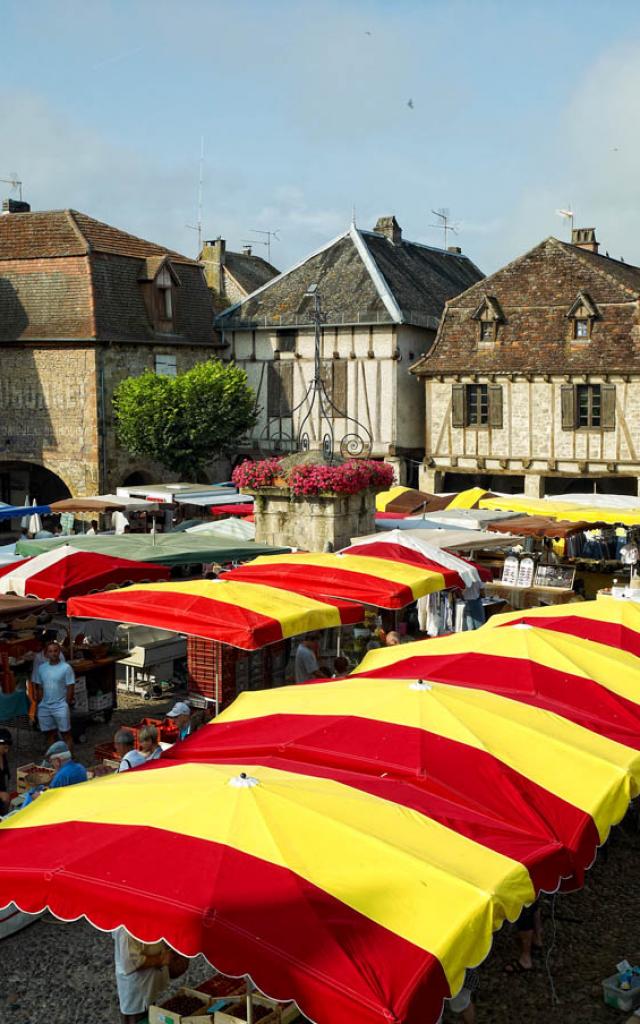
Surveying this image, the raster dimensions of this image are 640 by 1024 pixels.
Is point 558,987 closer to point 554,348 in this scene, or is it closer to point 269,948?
point 269,948

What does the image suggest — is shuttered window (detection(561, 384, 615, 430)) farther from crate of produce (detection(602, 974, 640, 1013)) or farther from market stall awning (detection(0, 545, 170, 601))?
crate of produce (detection(602, 974, 640, 1013))

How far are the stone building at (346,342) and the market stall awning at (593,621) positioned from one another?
18139 millimetres

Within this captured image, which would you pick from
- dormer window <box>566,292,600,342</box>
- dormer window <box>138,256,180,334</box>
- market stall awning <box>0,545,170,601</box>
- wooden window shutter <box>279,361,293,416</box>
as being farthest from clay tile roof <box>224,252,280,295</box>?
market stall awning <box>0,545,170,601</box>

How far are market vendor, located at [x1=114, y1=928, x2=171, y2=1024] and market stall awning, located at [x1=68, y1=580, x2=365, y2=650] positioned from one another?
3.91 meters

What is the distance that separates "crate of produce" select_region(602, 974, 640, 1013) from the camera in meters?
6.23

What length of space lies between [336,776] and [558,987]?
205 centimetres

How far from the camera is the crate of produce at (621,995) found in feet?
20.5

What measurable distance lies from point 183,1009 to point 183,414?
22.9 metres

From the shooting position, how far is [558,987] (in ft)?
21.5

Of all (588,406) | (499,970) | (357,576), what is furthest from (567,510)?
(499,970)

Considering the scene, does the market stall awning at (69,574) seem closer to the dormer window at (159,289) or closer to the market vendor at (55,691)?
the market vendor at (55,691)

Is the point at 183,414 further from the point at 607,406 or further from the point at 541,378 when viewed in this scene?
the point at 607,406

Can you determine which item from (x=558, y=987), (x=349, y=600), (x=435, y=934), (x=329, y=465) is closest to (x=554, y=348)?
(x=329, y=465)

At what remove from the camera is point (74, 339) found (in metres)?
28.3
